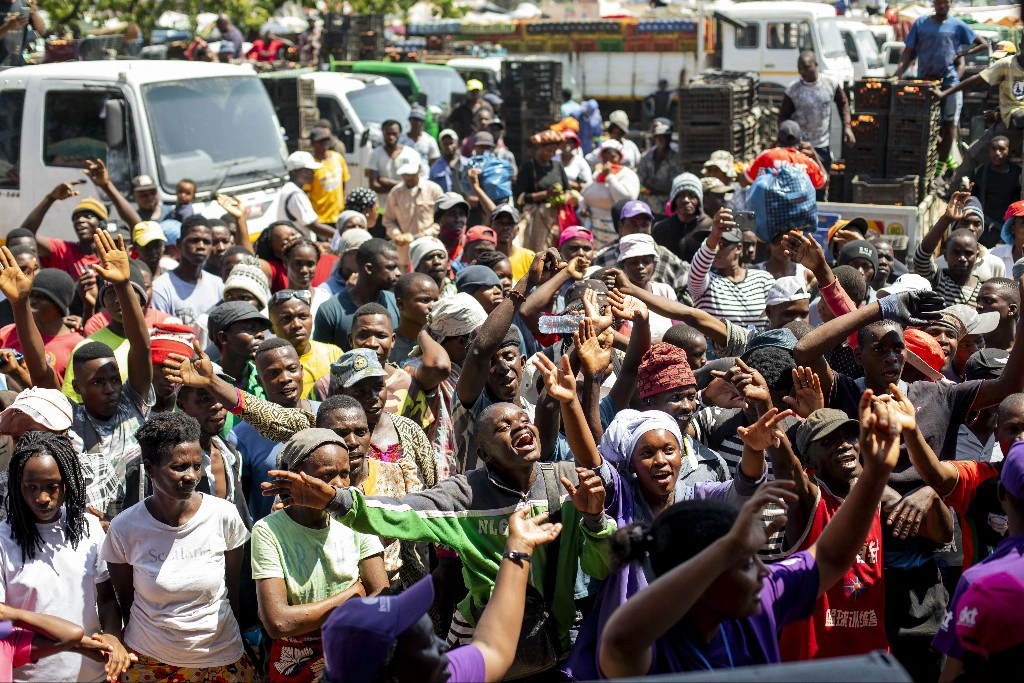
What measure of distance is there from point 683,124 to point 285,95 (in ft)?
18.4

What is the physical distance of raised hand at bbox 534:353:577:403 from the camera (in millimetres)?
4281

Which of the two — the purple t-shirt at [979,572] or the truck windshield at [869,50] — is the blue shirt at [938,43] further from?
the purple t-shirt at [979,572]

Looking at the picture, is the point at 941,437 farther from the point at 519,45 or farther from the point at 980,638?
the point at 519,45

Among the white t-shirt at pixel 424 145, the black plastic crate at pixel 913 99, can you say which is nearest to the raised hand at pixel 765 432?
the black plastic crate at pixel 913 99

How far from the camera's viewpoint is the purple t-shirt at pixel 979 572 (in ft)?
11.0

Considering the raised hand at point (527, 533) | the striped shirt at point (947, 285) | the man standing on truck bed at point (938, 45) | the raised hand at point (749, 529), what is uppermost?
the man standing on truck bed at point (938, 45)

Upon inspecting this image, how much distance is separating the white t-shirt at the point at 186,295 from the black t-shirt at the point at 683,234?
121 inches

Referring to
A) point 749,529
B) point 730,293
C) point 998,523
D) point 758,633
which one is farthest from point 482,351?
point 730,293

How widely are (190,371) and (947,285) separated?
14.9 feet

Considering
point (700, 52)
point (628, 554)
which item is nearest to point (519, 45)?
point (700, 52)

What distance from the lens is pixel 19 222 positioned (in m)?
11.1

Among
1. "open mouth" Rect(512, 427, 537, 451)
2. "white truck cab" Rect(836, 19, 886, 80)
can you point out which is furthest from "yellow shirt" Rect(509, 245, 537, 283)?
"white truck cab" Rect(836, 19, 886, 80)

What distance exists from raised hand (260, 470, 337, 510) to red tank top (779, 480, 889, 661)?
59.3 inches

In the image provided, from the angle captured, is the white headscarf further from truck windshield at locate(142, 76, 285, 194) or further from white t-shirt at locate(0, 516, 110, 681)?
truck windshield at locate(142, 76, 285, 194)
